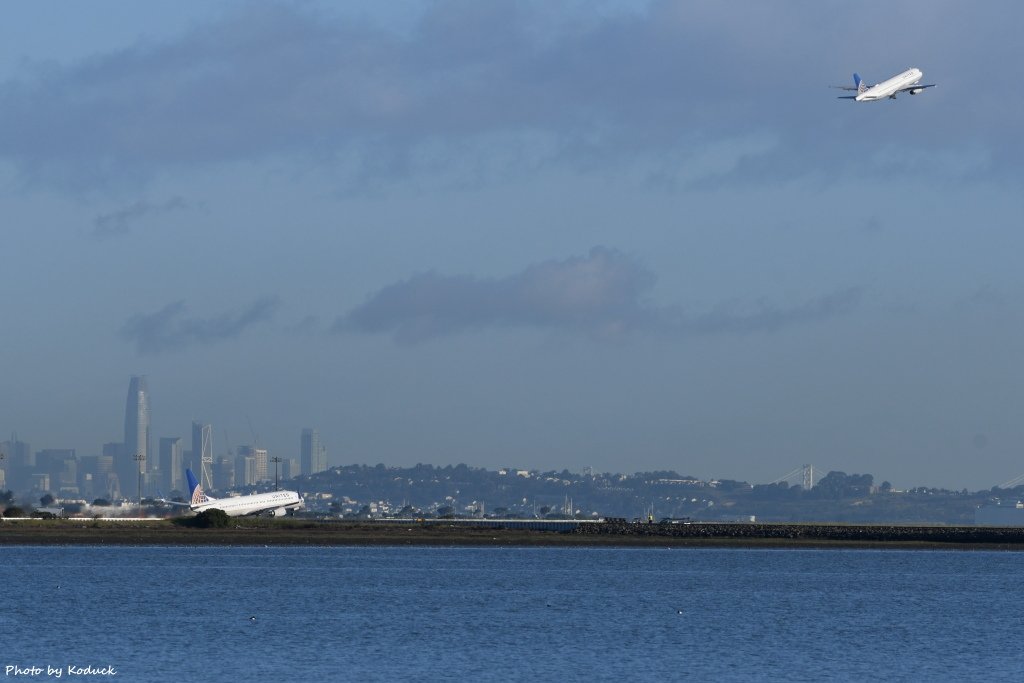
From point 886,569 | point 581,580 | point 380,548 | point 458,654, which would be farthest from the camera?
point 380,548

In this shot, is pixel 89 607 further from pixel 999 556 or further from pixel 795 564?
pixel 999 556

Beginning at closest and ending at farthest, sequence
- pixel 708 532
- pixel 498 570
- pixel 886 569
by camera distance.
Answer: pixel 498 570 → pixel 886 569 → pixel 708 532

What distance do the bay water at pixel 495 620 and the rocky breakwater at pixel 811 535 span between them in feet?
112

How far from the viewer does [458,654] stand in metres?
68.6

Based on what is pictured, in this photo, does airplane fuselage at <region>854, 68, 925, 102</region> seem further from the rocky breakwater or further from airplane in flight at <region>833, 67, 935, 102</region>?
the rocky breakwater

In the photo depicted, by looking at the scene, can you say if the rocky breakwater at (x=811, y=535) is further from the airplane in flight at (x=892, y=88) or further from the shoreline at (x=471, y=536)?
the airplane in flight at (x=892, y=88)

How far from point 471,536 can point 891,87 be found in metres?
81.2

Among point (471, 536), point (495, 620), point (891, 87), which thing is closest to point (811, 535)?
point (471, 536)

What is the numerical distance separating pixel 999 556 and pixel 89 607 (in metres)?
121

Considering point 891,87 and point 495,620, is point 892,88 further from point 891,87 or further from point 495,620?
point 495,620

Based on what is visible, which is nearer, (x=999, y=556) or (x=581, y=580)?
(x=581, y=580)

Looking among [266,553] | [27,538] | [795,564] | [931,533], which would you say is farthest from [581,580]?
[931,533]

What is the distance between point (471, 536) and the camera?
17588cm

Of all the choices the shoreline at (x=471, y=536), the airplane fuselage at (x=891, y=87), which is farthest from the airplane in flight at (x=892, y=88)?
the shoreline at (x=471, y=536)
